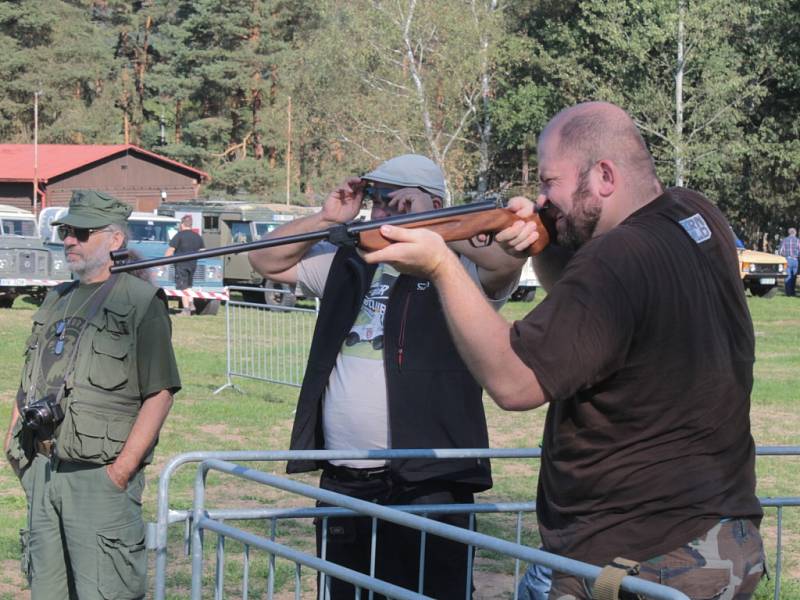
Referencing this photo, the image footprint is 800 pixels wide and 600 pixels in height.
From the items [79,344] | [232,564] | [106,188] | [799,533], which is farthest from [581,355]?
[106,188]

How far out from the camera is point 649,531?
270 centimetres

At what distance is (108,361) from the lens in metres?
4.55

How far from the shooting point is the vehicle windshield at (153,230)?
24.8 metres

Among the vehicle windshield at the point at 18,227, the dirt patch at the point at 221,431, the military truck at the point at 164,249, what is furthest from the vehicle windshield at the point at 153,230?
the dirt patch at the point at 221,431

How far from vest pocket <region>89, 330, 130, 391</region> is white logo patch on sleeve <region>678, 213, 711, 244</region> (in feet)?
8.27

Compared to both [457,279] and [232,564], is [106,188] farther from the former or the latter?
[457,279]

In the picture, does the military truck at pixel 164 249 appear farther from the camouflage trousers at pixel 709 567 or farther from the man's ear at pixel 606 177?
the camouflage trousers at pixel 709 567

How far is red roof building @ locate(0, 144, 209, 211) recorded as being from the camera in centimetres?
5331

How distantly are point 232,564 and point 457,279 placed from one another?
4.52 metres

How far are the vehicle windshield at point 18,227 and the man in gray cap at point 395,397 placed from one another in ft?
72.5

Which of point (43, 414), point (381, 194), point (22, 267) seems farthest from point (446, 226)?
point (22, 267)

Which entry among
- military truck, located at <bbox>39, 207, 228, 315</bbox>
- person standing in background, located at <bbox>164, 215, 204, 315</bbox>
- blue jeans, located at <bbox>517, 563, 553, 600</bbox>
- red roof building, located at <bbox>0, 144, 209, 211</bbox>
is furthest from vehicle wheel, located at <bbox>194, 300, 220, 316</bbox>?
red roof building, located at <bbox>0, 144, 209, 211</bbox>

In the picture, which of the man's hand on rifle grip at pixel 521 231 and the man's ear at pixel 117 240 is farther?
the man's ear at pixel 117 240

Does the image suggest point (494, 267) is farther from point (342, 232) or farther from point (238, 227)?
point (238, 227)
